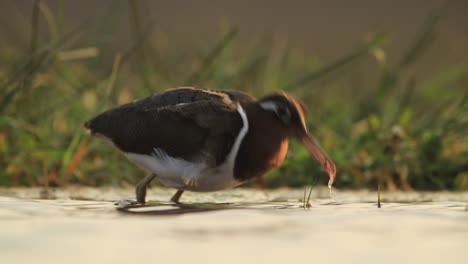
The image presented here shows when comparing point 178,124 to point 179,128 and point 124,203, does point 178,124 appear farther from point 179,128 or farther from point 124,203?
point 124,203

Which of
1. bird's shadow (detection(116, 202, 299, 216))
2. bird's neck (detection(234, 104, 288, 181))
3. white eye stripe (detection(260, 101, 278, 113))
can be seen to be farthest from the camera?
white eye stripe (detection(260, 101, 278, 113))

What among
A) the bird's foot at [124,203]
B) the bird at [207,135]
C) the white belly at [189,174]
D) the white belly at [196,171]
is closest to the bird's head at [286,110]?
the bird at [207,135]

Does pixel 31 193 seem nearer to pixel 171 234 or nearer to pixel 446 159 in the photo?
pixel 171 234

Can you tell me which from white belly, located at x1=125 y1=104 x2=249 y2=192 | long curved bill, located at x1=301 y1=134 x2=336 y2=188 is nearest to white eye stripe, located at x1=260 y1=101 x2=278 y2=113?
white belly, located at x1=125 y1=104 x2=249 y2=192

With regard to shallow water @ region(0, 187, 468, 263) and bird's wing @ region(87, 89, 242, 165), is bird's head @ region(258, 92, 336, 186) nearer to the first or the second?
bird's wing @ region(87, 89, 242, 165)

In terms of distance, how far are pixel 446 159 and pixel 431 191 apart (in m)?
0.39

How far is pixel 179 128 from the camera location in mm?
3951

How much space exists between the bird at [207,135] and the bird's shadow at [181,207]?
0.50 ft

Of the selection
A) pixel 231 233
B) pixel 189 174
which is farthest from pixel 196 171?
pixel 231 233

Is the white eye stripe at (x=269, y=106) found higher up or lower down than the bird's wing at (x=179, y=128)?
higher up

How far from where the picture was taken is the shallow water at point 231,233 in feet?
7.52

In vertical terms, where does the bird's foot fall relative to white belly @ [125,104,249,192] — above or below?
below

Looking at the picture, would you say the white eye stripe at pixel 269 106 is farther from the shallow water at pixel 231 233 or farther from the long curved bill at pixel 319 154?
the shallow water at pixel 231 233

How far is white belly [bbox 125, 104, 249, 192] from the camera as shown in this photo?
3809mm
